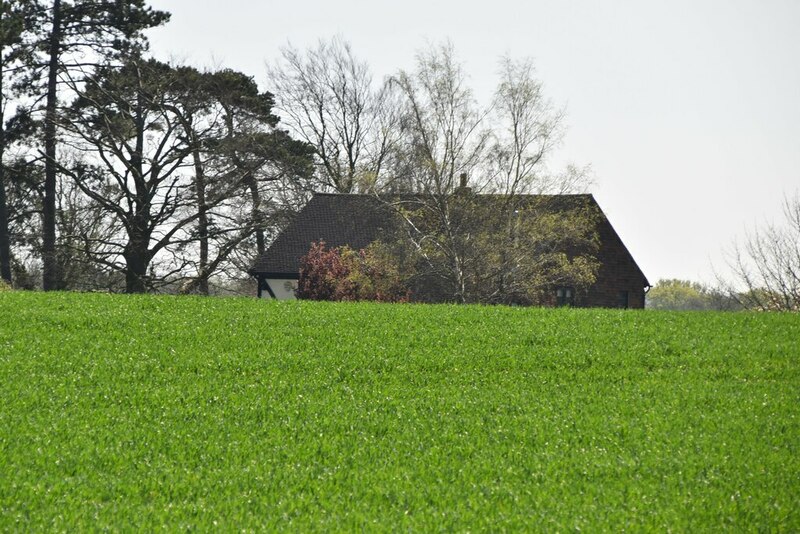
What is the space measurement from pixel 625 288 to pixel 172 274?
21857 mm

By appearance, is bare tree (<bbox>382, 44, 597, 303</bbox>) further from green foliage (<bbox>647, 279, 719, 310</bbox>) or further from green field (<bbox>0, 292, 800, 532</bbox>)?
green foliage (<bbox>647, 279, 719, 310</bbox>)

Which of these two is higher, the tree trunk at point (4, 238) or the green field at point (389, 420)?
the tree trunk at point (4, 238)

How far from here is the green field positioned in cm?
1012

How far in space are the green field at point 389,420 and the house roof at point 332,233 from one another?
785 inches

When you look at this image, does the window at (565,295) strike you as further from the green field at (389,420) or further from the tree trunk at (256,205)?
the green field at (389,420)

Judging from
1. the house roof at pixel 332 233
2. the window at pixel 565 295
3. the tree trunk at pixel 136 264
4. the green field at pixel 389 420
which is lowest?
the green field at pixel 389 420

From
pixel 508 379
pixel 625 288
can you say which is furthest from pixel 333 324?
pixel 625 288

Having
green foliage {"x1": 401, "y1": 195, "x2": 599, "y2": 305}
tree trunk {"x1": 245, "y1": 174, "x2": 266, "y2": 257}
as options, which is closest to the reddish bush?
green foliage {"x1": 401, "y1": 195, "x2": 599, "y2": 305}

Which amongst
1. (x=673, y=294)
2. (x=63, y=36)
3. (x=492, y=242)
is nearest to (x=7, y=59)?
(x=63, y=36)

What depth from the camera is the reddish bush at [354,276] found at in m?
34.5

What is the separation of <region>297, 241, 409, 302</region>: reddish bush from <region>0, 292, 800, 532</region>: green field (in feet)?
41.6

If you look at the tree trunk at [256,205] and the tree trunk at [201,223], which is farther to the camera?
the tree trunk at [256,205]

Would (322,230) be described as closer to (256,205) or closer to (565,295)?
(256,205)

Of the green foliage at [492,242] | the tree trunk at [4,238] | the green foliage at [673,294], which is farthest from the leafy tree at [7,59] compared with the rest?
the green foliage at [673,294]
